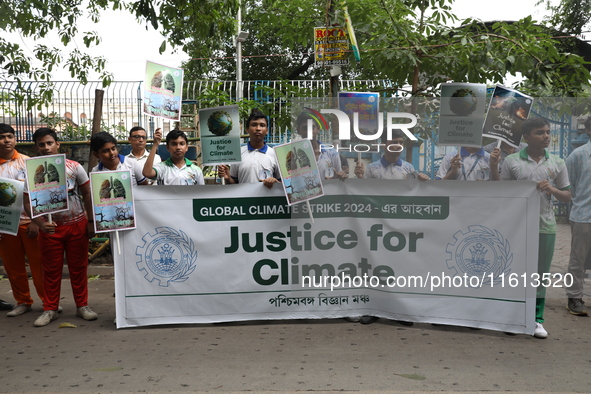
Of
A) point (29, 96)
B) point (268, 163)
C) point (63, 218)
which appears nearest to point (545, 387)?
point (268, 163)

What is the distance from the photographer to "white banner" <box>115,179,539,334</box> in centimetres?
548

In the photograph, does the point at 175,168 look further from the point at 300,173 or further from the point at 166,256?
the point at 300,173

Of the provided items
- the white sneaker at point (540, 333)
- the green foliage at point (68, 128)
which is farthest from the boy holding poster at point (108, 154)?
the green foliage at point (68, 128)

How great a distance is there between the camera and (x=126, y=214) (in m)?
5.52

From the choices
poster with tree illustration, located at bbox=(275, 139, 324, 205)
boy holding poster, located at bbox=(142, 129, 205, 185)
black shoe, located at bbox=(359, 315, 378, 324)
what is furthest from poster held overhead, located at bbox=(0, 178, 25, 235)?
black shoe, located at bbox=(359, 315, 378, 324)

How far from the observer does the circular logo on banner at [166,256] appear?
5562 mm

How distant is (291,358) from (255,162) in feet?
6.75

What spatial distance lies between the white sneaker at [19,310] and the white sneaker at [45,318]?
0.50m

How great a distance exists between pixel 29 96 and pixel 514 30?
7.68 meters

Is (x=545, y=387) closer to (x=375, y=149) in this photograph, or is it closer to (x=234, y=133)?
(x=375, y=149)

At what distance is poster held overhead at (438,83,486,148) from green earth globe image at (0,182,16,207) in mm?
4108

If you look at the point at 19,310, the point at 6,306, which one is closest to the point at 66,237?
the point at 19,310

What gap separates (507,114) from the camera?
17.6 feet

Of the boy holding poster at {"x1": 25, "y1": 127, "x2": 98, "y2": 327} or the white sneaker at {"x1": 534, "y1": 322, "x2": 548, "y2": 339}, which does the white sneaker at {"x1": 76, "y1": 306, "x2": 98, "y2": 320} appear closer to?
the boy holding poster at {"x1": 25, "y1": 127, "x2": 98, "y2": 327}
